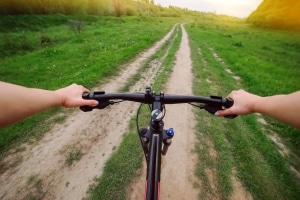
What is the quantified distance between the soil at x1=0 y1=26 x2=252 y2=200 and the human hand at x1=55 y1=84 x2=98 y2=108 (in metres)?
2.57

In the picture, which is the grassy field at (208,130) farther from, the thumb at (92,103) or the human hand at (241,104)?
the human hand at (241,104)

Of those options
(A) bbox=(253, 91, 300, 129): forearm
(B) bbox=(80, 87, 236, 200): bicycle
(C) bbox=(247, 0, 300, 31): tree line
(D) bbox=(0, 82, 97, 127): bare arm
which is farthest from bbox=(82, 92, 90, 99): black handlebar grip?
(C) bbox=(247, 0, 300, 31): tree line

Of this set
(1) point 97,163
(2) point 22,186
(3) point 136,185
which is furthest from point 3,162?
(3) point 136,185

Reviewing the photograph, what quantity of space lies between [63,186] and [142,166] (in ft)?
5.57

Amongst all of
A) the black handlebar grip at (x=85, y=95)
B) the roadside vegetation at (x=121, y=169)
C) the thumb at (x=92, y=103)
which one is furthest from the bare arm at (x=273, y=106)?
the roadside vegetation at (x=121, y=169)

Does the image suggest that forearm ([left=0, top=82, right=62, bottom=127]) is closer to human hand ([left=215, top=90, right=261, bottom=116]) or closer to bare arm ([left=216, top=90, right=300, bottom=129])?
bare arm ([left=216, top=90, right=300, bottom=129])

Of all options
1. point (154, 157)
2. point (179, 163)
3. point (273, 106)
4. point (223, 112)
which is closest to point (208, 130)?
point (179, 163)

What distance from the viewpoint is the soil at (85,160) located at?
3.96 metres

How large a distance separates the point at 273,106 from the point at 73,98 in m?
1.82

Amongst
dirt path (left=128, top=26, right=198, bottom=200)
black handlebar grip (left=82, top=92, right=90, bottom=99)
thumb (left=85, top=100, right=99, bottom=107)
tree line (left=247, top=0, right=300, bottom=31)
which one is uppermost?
black handlebar grip (left=82, top=92, right=90, bottom=99)

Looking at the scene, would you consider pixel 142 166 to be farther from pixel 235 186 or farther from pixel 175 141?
pixel 235 186

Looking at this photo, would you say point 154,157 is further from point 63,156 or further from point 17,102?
point 63,156

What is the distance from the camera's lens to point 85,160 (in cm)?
468

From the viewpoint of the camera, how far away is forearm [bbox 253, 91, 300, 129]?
117cm
